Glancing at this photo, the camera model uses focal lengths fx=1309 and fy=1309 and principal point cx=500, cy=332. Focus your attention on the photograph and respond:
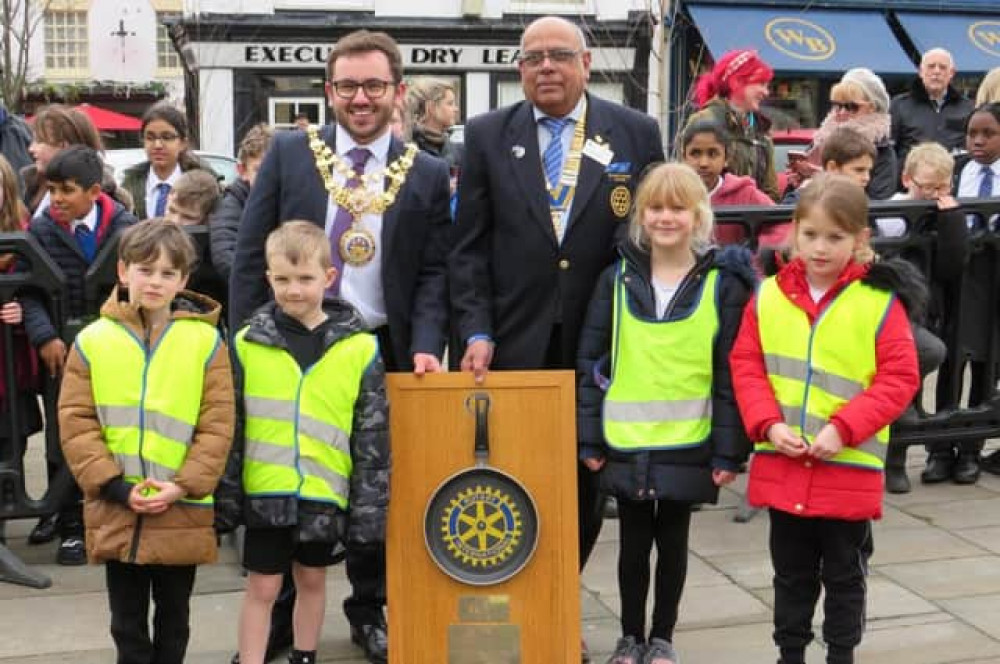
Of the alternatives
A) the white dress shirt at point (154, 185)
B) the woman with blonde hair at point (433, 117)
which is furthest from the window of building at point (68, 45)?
the white dress shirt at point (154, 185)

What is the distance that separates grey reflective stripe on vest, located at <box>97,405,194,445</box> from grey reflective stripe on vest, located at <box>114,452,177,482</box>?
8 centimetres

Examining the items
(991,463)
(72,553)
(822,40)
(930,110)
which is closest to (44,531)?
Result: (72,553)

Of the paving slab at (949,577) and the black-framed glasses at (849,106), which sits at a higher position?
the black-framed glasses at (849,106)

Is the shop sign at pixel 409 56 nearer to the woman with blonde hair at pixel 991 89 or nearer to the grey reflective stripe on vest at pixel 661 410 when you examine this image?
the woman with blonde hair at pixel 991 89

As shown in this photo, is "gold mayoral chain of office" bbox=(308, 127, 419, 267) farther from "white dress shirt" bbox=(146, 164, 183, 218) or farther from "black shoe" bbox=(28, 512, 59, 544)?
"white dress shirt" bbox=(146, 164, 183, 218)

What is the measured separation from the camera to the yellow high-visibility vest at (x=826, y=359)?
383 cm

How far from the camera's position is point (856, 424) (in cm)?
374

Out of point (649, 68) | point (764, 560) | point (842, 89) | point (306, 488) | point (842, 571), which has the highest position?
point (649, 68)

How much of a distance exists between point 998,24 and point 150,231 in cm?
2518

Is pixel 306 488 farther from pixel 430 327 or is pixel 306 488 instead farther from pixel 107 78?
pixel 107 78

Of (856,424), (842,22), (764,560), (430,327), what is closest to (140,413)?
(430,327)

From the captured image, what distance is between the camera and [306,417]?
373 cm

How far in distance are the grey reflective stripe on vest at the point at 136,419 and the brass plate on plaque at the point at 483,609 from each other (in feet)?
3.34

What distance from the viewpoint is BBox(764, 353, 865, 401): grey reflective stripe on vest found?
3.83 meters
